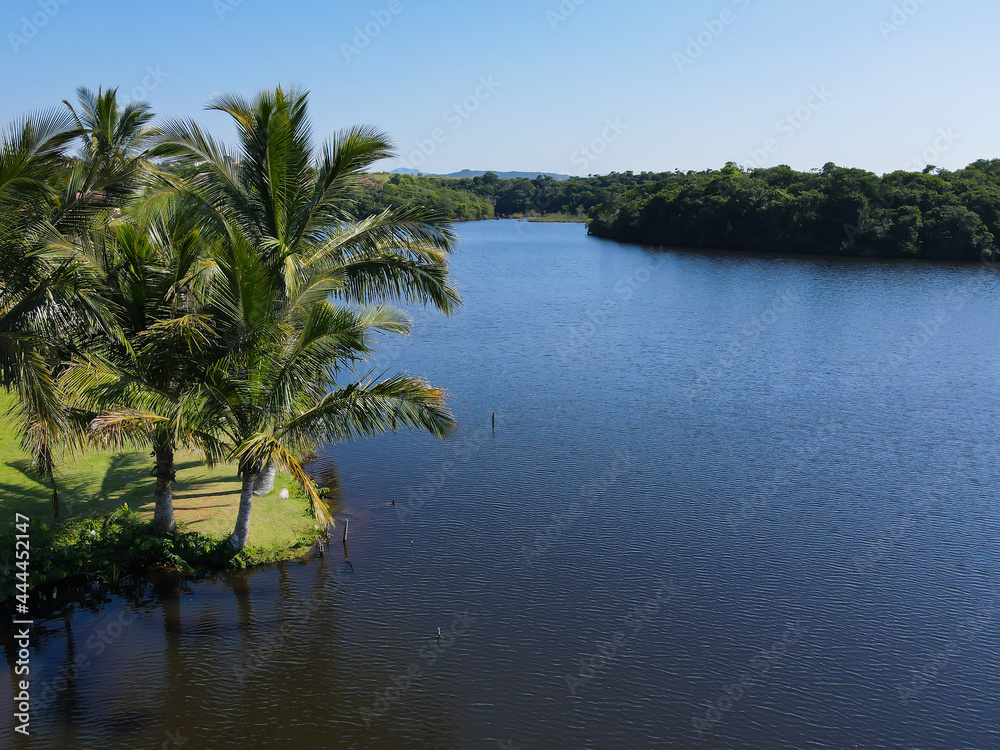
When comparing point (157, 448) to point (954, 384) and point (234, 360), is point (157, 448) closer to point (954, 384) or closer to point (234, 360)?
point (234, 360)

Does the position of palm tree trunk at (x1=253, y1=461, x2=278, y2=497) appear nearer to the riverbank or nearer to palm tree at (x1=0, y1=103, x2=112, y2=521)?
the riverbank

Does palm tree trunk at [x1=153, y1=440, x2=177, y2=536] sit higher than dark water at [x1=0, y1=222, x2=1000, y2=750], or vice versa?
palm tree trunk at [x1=153, y1=440, x2=177, y2=536]

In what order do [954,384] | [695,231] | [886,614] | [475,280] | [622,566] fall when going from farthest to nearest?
[695,231], [475,280], [954,384], [622,566], [886,614]

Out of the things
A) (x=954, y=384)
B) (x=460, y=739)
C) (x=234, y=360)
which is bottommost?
(x=460, y=739)

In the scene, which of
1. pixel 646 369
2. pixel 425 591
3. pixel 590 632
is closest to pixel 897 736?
pixel 590 632

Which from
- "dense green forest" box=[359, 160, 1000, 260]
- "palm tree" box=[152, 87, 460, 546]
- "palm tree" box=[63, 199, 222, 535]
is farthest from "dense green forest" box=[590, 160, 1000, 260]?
"palm tree" box=[63, 199, 222, 535]

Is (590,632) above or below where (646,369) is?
below

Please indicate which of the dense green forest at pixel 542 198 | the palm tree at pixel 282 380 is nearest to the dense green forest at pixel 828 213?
the dense green forest at pixel 542 198
